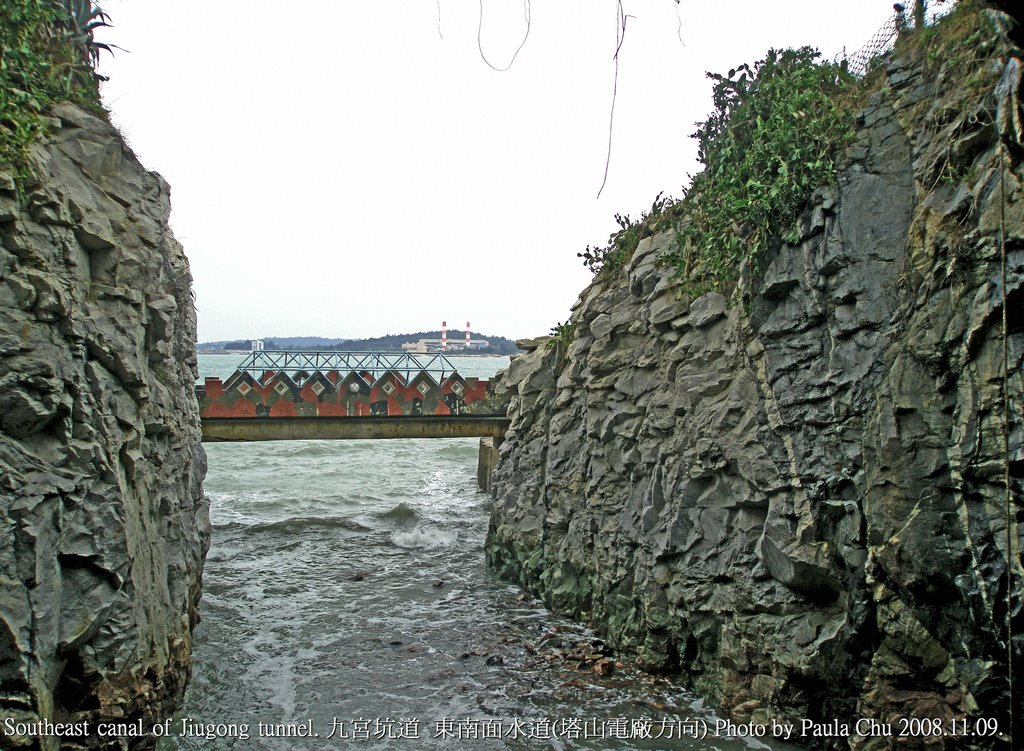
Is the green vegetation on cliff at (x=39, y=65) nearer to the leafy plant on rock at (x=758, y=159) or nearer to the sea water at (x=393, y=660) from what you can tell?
the sea water at (x=393, y=660)

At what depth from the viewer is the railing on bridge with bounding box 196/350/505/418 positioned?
14766 mm

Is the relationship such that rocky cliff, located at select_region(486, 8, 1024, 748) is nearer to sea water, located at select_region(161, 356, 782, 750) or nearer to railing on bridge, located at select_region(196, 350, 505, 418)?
sea water, located at select_region(161, 356, 782, 750)

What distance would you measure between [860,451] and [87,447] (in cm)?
682

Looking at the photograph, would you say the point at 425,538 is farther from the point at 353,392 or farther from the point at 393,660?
the point at 393,660

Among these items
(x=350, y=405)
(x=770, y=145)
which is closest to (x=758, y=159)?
(x=770, y=145)

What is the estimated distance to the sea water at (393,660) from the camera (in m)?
7.61

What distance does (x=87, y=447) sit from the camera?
642cm

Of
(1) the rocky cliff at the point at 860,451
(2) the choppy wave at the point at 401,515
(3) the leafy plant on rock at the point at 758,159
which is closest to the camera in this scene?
(1) the rocky cliff at the point at 860,451

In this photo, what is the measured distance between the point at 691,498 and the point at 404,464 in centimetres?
2115

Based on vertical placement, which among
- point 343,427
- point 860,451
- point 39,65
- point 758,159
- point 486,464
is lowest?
point 486,464

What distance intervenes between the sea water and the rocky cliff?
0.93 meters

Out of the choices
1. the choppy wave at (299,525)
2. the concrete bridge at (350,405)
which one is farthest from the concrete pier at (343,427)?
the choppy wave at (299,525)

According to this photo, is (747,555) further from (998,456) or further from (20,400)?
(20,400)

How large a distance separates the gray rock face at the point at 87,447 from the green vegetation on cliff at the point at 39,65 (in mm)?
208
